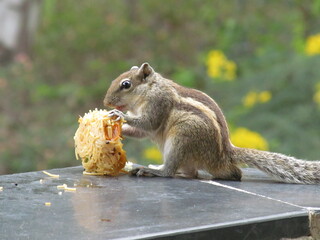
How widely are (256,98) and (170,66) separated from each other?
440 centimetres

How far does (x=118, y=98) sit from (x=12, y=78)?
7067 mm

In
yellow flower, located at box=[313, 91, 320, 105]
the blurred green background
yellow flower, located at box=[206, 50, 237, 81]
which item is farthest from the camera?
yellow flower, located at box=[206, 50, 237, 81]

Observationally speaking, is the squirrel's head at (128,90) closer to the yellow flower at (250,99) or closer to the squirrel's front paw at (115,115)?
the squirrel's front paw at (115,115)

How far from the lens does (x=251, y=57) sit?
11.6 metres

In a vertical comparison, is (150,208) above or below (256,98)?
below

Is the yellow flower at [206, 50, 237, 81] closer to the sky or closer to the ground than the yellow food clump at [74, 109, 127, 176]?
closer to the sky

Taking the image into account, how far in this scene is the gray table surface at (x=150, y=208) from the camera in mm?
2855

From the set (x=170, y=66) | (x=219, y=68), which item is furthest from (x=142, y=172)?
(x=170, y=66)

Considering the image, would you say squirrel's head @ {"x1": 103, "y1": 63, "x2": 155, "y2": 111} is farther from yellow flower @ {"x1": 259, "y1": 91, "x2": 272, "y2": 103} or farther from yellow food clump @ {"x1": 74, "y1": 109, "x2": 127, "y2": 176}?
yellow flower @ {"x1": 259, "y1": 91, "x2": 272, "y2": 103}

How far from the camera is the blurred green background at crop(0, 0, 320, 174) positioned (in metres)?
8.60

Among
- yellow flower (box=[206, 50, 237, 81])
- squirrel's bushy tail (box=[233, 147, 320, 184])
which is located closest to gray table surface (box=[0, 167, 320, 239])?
squirrel's bushy tail (box=[233, 147, 320, 184])

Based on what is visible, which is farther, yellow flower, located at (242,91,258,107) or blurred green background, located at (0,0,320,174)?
yellow flower, located at (242,91,258,107)

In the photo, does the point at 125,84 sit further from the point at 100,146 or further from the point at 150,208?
the point at 150,208

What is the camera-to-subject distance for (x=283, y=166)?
4.36 metres
